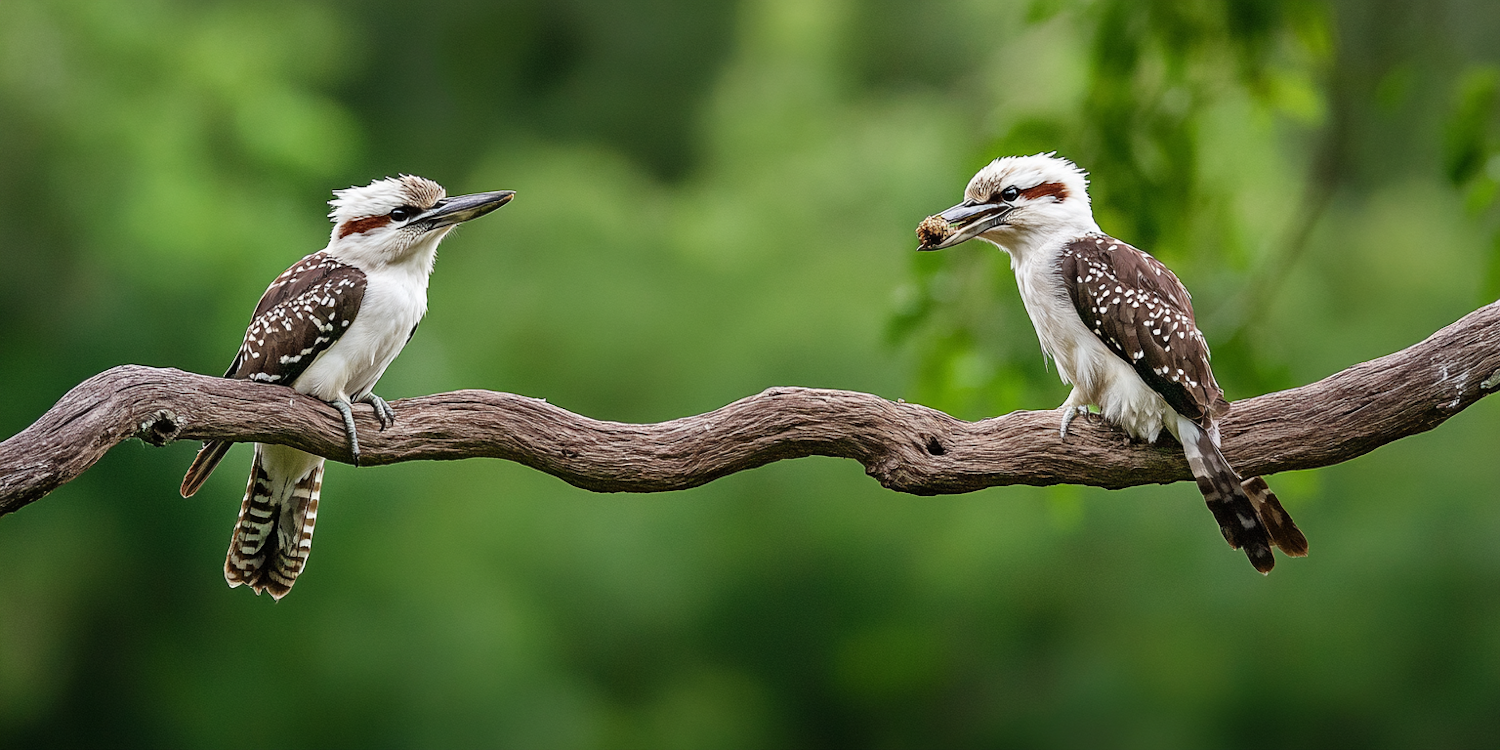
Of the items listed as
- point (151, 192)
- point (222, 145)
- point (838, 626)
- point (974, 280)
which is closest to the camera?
point (974, 280)

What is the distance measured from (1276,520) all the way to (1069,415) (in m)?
0.41

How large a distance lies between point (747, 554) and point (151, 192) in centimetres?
308

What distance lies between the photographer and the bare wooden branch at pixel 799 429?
6.94 ft

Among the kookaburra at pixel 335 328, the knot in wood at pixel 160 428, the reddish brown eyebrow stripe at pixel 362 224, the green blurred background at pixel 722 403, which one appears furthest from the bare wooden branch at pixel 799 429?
the green blurred background at pixel 722 403

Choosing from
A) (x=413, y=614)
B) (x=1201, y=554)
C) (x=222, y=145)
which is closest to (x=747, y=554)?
(x=413, y=614)

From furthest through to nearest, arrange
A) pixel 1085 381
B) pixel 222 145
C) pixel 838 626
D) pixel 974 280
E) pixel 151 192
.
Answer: pixel 838 626, pixel 222 145, pixel 151 192, pixel 974 280, pixel 1085 381

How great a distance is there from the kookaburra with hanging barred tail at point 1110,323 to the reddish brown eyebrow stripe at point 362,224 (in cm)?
95

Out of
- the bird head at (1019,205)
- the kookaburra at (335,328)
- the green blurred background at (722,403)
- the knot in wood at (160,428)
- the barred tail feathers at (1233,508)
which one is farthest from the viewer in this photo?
the green blurred background at (722,403)

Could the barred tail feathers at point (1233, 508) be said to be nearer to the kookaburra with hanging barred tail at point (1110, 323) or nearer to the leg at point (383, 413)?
the kookaburra with hanging barred tail at point (1110, 323)

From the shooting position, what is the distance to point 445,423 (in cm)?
229

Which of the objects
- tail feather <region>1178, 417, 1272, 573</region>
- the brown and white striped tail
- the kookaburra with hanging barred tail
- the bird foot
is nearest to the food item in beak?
the kookaburra with hanging barred tail

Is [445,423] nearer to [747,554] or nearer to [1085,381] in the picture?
[1085,381]

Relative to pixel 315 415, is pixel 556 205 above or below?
above

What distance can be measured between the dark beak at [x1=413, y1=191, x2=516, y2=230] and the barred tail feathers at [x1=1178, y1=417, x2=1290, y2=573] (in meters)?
1.24
